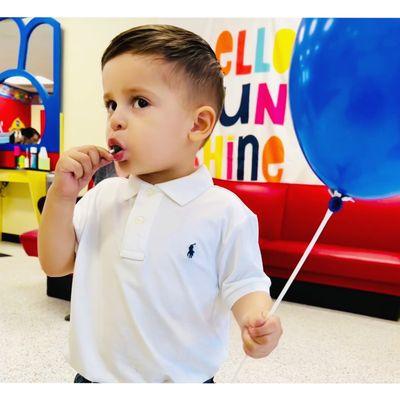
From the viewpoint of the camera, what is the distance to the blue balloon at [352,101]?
2.02ft

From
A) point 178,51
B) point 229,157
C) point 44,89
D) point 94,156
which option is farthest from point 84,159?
point 44,89

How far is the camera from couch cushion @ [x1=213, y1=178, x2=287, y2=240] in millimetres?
2775

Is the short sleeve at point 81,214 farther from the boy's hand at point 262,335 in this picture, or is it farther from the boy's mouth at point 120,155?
→ the boy's hand at point 262,335

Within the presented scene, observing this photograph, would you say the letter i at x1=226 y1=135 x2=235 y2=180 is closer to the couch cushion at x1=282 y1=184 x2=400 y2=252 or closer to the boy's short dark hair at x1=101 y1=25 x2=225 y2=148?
the couch cushion at x1=282 y1=184 x2=400 y2=252

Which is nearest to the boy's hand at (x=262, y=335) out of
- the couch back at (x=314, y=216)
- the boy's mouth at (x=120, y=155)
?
the boy's mouth at (x=120, y=155)

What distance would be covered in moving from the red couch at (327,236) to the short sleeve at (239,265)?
1.76m

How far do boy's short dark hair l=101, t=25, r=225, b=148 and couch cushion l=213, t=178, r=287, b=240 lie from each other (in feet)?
6.91

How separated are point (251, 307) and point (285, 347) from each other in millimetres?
1361

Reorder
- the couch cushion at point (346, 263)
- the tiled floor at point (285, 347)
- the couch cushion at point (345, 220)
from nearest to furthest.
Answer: the tiled floor at point (285, 347), the couch cushion at point (346, 263), the couch cushion at point (345, 220)

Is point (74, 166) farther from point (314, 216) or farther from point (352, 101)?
point (314, 216)
